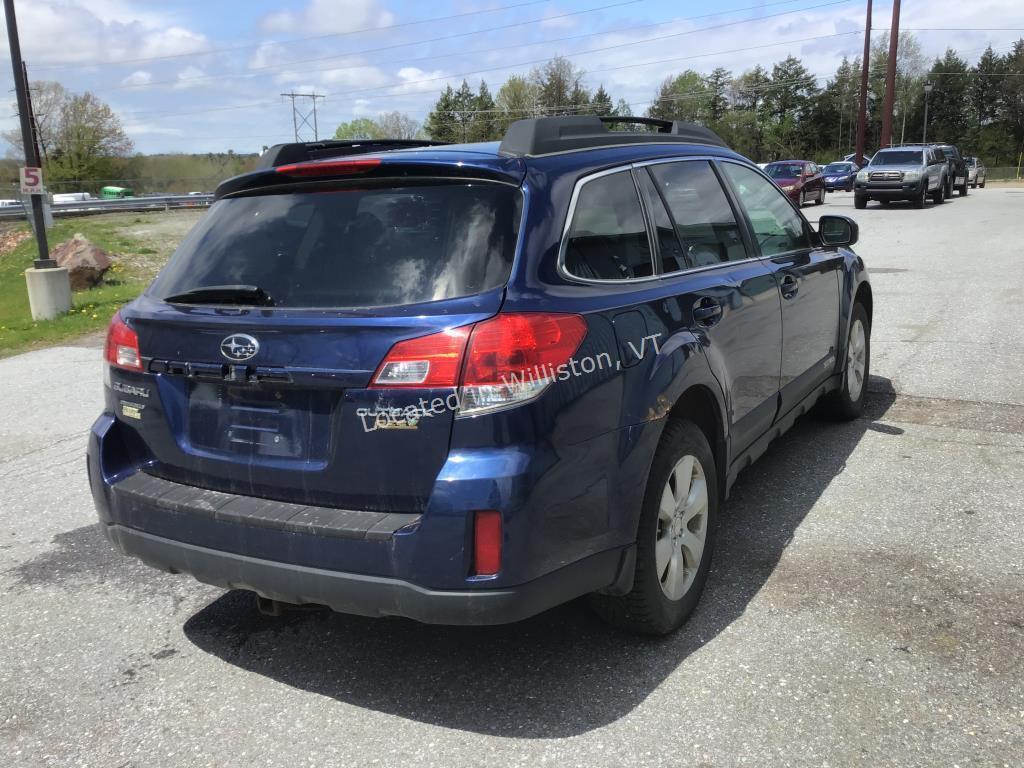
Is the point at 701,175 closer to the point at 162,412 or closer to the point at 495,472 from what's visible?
the point at 495,472

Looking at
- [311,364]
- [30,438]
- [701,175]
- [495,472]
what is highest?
[701,175]

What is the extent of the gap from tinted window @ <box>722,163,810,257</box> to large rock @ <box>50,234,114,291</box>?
15089 mm

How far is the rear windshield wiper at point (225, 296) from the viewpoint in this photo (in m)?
3.01

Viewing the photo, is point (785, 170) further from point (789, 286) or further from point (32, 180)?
point (789, 286)

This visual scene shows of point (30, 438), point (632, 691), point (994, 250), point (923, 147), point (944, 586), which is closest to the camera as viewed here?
point (632, 691)

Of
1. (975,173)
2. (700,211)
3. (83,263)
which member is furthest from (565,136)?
(975,173)

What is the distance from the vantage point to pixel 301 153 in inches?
150

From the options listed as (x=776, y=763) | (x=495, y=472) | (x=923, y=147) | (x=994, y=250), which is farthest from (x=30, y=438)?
(x=923, y=147)

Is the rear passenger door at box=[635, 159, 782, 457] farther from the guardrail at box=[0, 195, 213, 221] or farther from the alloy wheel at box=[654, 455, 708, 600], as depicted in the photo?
the guardrail at box=[0, 195, 213, 221]

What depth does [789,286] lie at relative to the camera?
4.59 metres

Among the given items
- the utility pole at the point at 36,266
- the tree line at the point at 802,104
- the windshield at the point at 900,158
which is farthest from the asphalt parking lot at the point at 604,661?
the tree line at the point at 802,104

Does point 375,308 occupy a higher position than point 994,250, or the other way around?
point 375,308

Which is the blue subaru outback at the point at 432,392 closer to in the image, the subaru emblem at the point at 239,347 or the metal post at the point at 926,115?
the subaru emblem at the point at 239,347

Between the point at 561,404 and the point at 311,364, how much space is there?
762 millimetres
